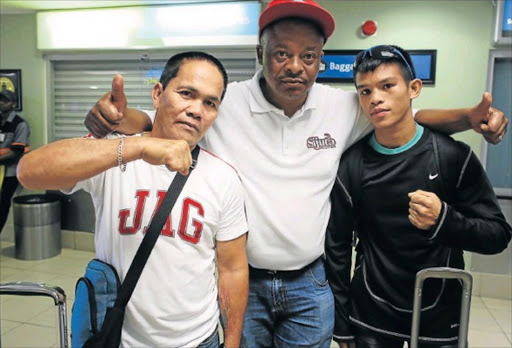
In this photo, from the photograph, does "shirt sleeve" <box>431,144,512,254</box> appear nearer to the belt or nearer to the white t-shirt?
the belt

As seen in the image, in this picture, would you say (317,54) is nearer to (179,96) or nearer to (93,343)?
(179,96)

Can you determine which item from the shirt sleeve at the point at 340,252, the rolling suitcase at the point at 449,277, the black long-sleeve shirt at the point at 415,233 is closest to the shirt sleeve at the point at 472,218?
the black long-sleeve shirt at the point at 415,233

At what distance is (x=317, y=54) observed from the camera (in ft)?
5.34

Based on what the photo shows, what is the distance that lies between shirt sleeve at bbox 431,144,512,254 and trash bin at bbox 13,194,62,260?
4.78m

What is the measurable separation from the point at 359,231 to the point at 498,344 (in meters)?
2.49

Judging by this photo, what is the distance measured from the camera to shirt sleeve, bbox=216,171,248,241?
1.44 m

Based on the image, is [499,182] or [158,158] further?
[499,182]

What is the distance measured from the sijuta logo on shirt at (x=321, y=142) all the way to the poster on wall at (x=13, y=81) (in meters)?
5.02

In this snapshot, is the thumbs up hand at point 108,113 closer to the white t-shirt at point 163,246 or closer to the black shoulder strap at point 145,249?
the white t-shirt at point 163,246

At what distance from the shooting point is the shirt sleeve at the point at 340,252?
169cm

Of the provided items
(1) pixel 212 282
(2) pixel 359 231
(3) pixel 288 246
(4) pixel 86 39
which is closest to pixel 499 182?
(2) pixel 359 231

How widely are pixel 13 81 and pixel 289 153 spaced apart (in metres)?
5.09

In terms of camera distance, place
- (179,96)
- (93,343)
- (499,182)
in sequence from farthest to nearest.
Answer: (499,182)
(179,96)
(93,343)

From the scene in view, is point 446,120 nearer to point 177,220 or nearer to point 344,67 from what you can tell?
point 177,220
